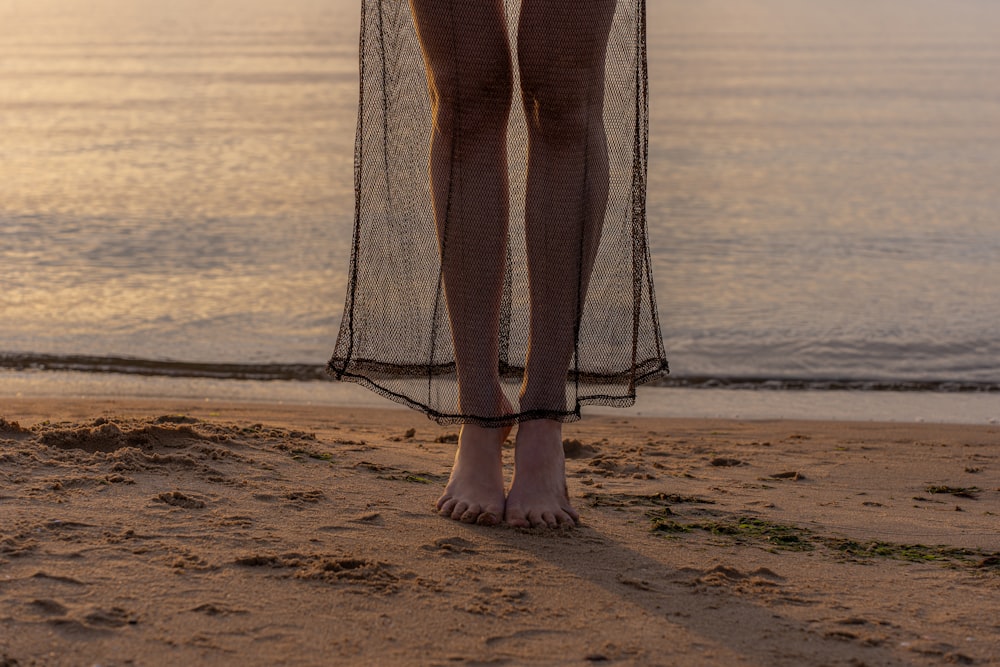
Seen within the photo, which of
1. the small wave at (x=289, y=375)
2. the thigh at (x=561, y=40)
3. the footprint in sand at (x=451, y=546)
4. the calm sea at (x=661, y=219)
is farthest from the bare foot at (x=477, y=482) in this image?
the calm sea at (x=661, y=219)

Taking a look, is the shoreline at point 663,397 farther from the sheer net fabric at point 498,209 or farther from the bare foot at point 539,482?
the bare foot at point 539,482

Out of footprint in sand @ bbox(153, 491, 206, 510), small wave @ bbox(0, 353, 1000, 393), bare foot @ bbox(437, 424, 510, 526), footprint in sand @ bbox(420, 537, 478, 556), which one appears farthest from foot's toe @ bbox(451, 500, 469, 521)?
small wave @ bbox(0, 353, 1000, 393)

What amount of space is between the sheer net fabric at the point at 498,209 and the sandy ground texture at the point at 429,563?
12.9 inches

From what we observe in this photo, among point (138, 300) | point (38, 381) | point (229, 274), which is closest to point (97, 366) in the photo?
point (38, 381)

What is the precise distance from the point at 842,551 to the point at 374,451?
1.43 meters

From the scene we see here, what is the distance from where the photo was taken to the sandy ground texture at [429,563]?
1.96 meters

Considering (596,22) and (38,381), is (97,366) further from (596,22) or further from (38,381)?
(596,22)

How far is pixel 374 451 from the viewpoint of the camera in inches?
136

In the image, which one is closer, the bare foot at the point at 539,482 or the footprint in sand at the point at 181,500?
the footprint in sand at the point at 181,500

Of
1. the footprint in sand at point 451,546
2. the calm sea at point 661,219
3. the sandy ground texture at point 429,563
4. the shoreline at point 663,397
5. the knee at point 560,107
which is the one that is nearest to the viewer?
the sandy ground texture at point 429,563

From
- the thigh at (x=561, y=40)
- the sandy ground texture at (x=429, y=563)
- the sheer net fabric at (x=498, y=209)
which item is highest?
the thigh at (x=561, y=40)

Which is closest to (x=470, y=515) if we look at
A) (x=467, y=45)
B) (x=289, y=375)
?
(x=467, y=45)

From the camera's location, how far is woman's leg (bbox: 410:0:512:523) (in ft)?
8.76

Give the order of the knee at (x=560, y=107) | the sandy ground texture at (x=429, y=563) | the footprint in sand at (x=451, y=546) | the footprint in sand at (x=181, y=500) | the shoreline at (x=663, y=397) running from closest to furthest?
the sandy ground texture at (x=429, y=563) < the footprint in sand at (x=451, y=546) < the footprint in sand at (x=181, y=500) < the knee at (x=560, y=107) < the shoreline at (x=663, y=397)
